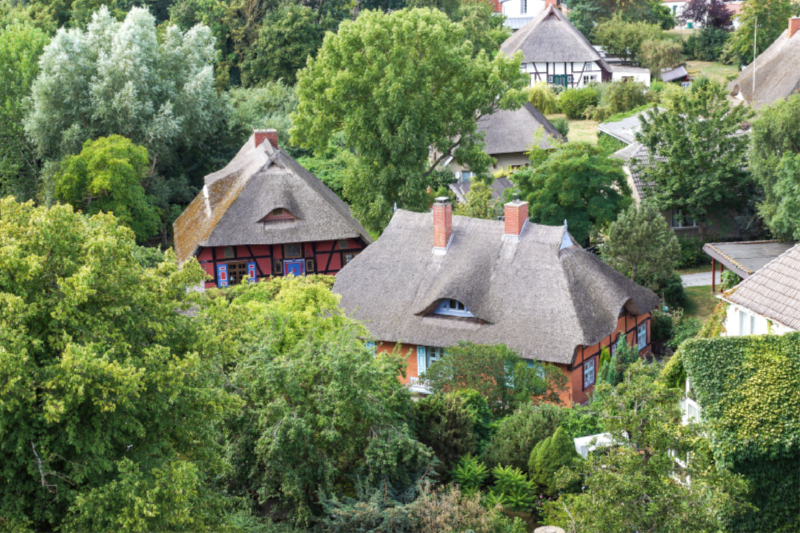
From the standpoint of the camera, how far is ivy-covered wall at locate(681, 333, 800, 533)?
1670 cm

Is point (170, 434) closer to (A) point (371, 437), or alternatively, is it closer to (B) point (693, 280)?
(A) point (371, 437)

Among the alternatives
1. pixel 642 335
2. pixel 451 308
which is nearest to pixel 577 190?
pixel 642 335

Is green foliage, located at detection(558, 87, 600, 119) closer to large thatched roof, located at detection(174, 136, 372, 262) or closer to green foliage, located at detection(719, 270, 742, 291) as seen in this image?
large thatched roof, located at detection(174, 136, 372, 262)

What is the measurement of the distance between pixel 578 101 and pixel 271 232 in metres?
32.0

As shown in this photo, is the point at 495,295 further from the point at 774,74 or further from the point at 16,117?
the point at 774,74

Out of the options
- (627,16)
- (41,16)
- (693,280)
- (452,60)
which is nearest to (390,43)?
(452,60)

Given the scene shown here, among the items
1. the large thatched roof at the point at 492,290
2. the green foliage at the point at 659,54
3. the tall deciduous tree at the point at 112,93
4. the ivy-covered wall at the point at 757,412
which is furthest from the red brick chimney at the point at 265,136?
the green foliage at the point at 659,54

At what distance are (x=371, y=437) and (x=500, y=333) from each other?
1017 centimetres

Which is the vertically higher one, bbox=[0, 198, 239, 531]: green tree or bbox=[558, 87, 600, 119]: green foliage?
bbox=[558, 87, 600, 119]: green foliage

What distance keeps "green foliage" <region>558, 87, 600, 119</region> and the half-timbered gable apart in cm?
485

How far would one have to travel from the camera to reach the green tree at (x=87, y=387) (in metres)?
13.2

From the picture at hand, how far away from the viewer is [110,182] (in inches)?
1476

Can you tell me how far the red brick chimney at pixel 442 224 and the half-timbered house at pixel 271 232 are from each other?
280 inches

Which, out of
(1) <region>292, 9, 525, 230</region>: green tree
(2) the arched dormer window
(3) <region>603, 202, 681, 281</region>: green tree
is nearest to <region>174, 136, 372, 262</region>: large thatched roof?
(1) <region>292, 9, 525, 230</region>: green tree
